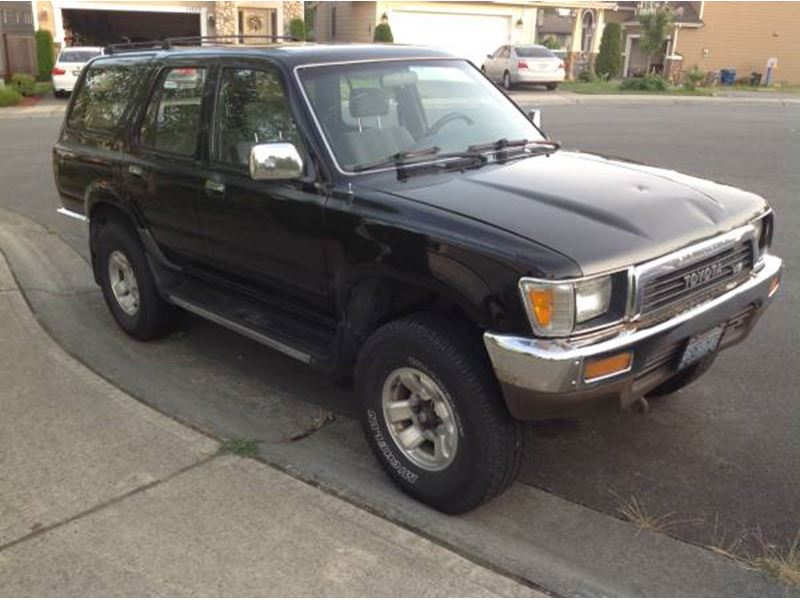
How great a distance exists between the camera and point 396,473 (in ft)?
11.5

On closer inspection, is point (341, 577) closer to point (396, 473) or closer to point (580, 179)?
point (396, 473)

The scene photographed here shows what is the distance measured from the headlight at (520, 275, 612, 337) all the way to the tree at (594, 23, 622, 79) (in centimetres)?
3590

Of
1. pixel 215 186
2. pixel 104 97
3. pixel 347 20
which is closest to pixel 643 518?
pixel 215 186

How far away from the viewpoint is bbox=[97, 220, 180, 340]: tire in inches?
203

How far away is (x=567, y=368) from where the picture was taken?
2.83 m

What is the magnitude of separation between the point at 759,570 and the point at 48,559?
2.61 metres

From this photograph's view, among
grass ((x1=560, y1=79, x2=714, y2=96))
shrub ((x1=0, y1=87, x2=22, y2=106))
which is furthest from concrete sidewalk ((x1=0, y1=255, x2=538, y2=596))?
grass ((x1=560, y1=79, x2=714, y2=96))

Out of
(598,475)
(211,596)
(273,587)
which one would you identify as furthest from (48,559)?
(598,475)

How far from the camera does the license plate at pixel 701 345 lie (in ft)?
→ 10.7

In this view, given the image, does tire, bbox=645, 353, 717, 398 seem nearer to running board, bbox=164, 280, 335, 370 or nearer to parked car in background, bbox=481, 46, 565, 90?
running board, bbox=164, 280, 335, 370

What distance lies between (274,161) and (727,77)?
130 ft

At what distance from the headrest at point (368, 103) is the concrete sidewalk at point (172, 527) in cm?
178

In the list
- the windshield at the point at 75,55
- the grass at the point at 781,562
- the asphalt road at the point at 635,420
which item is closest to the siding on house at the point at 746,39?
the windshield at the point at 75,55

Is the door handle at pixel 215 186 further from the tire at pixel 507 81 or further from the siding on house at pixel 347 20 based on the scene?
the siding on house at pixel 347 20
